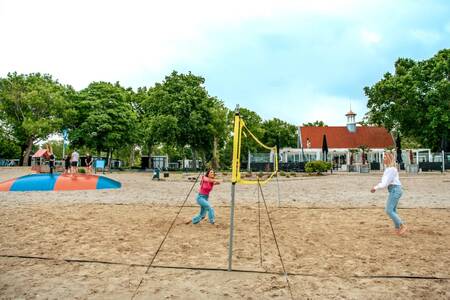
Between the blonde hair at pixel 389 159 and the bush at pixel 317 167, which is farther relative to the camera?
the bush at pixel 317 167

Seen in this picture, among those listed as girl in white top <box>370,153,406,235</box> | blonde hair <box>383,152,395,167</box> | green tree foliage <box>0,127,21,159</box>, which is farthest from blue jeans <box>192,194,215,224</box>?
green tree foliage <box>0,127,21,159</box>

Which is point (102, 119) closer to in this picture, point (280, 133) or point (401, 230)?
point (280, 133)

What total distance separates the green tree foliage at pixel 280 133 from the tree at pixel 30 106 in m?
33.1

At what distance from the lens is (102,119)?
4481 centimetres

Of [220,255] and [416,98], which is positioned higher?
[416,98]

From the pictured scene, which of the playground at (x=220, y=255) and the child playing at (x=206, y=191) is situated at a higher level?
the child playing at (x=206, y=191)

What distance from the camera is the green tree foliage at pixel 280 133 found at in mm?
65000

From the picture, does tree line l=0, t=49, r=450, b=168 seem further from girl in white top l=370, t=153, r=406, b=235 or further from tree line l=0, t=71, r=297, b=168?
girl in white top l=370, t=153, r=406, b=235

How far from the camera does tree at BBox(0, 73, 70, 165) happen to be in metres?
45.5

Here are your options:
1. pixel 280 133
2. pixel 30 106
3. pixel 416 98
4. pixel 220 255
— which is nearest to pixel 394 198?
pixel 220 255

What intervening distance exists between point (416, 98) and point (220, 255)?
137ft

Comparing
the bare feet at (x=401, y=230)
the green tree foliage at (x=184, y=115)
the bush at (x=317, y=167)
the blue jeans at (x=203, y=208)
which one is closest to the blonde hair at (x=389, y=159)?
the bare feet at (x=401, y=230)

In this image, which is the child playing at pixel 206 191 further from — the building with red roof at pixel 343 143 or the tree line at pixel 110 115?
the building with red roof at pixel 343 143

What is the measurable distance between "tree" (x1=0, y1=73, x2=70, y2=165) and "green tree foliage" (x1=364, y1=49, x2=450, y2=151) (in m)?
38.2
